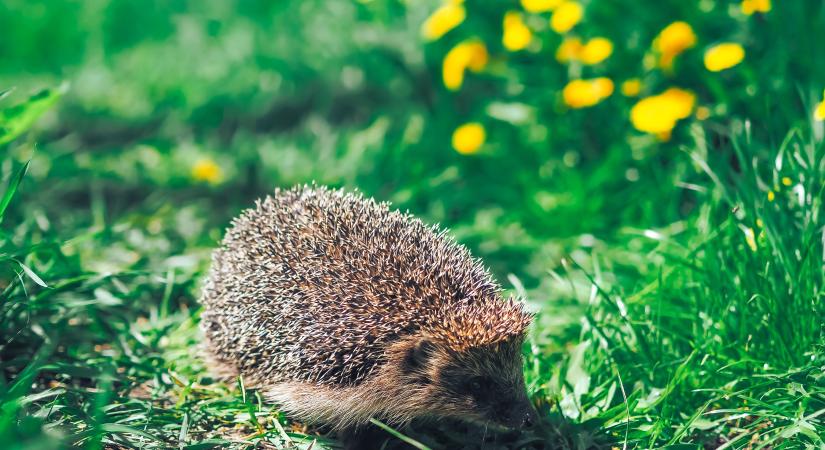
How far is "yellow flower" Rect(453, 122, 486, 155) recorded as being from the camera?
21.4 ft

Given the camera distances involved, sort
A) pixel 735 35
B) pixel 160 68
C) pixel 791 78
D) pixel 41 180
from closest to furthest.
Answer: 1. pixel 791 78
2. pixel 735 35
3. pixel 41 180
4. pixel 160 68

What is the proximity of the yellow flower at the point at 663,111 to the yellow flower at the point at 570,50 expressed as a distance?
79cm

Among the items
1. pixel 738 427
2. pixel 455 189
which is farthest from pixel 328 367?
pixel 455 189

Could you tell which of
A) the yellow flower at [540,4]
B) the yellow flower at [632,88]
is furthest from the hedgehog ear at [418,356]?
the yellow flower at [540,4]

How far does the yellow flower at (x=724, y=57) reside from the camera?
5.11m

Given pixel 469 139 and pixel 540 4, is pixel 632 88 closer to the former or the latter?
pixel 540 4

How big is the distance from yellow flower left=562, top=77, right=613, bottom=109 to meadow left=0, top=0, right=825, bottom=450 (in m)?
0.03

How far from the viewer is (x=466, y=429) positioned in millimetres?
3906

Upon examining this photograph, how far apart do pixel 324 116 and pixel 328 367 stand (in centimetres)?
485

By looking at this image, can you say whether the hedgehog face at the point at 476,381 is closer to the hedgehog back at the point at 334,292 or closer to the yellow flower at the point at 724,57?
the hedgehog back at the point at 334,292

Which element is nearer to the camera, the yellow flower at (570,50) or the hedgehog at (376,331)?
the hedgehog at (376,331)

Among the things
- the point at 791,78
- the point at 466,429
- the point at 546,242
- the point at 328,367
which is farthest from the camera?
the point at 546,242

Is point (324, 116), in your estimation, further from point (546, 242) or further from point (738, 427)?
point (738, 427)

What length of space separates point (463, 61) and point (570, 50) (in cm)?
97
